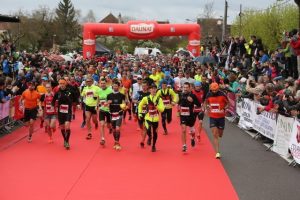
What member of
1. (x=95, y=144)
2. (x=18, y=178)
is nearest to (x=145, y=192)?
(x=18, y=178)

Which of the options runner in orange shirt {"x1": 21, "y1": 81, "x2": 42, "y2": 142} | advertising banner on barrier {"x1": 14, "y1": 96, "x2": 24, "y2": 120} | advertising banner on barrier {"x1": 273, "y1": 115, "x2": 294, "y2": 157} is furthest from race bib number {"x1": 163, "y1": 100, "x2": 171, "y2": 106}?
advertising banner on barrier {"x1": 14, "y1": 96, "x2": 24, "y2": 120}

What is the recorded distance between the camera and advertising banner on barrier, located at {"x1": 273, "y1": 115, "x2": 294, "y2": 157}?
1189 cm

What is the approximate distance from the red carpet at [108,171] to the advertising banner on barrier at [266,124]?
175cm

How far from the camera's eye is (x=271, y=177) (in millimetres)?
10234

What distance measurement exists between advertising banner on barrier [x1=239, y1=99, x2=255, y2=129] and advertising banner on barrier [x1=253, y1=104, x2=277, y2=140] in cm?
62

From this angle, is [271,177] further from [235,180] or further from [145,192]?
[145,192]

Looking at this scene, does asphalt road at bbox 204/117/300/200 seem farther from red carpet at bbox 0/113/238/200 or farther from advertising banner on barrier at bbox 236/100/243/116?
advertising banner on barrier at bbox 236/100/243/116

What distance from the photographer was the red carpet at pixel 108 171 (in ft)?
29.2

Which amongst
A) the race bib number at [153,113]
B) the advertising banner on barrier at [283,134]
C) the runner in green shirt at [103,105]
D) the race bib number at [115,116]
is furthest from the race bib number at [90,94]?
the advertising banner on barrier at [283,134]

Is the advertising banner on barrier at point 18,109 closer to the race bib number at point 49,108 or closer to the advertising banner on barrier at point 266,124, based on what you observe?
the race bib number at point 49,108

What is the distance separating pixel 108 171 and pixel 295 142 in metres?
4.55

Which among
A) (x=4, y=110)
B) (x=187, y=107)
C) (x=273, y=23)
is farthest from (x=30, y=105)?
(x=273, y=23)

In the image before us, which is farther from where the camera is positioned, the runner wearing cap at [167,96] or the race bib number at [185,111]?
the runner wearing cap at [167,96]

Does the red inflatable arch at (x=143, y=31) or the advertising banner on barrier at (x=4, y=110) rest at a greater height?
the red inflatable arch at (x=143, y=31)
